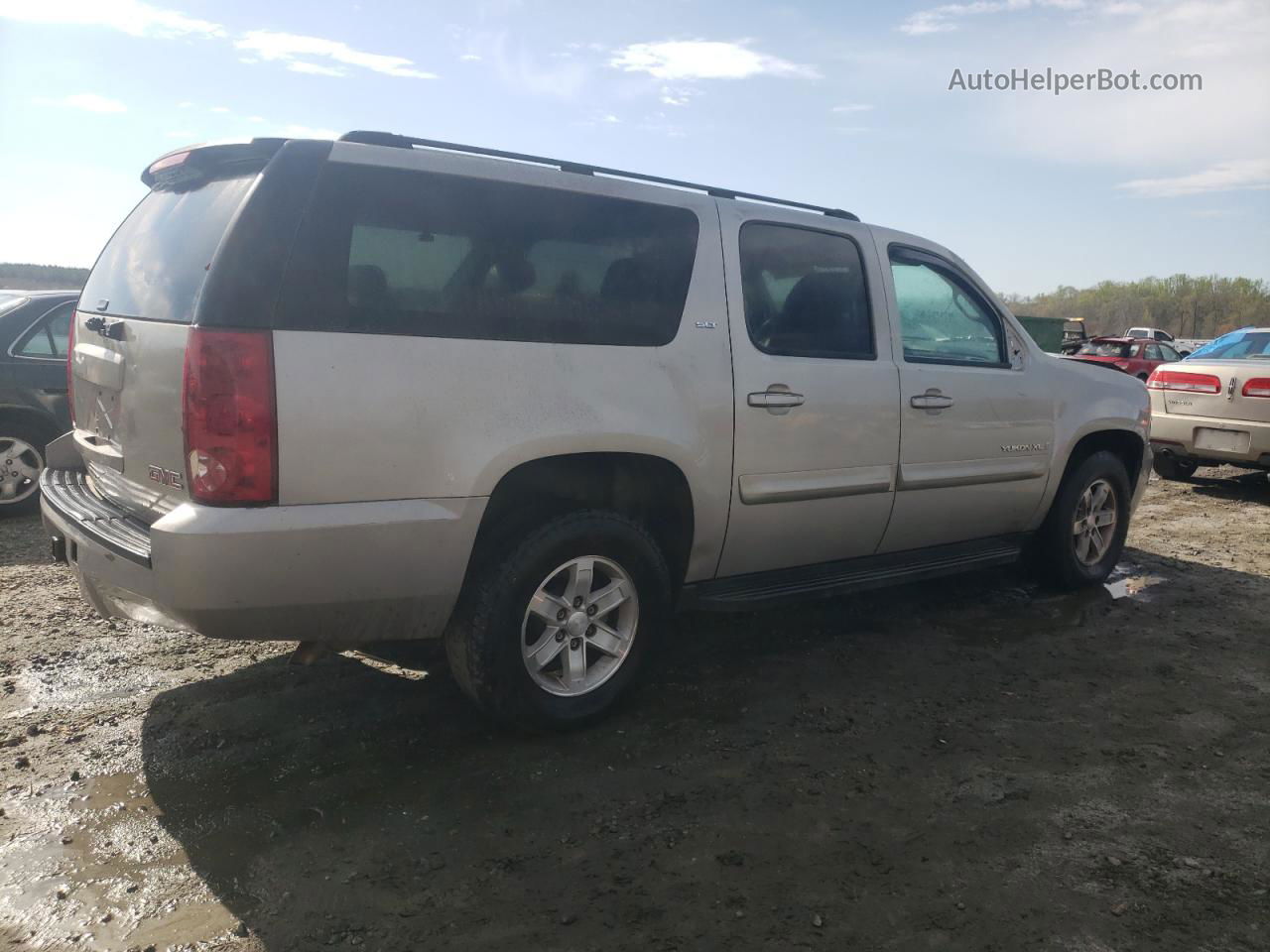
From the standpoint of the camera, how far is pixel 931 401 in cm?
455

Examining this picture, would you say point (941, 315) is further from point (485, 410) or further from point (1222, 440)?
point (1222, 440)

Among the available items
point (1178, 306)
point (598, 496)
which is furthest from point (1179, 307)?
point (598, 496)

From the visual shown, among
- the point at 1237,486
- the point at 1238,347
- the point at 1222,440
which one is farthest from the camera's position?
the point at 1237,486

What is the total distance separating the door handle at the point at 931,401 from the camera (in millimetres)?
4484

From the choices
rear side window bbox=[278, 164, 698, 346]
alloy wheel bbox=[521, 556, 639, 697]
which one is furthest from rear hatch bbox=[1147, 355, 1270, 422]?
alloy wheel bbox=[521, 556, 639, 697]

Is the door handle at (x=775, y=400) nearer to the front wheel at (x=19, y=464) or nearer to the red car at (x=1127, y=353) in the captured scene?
the front wheel at (x=19, y=464)

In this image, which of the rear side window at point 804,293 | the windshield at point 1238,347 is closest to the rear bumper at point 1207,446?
the windshield at point 1238,347

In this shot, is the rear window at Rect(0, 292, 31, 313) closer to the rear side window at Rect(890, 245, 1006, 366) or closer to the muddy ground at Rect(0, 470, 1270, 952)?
the muddy ground at Rect(0, 470, 1270, 952)

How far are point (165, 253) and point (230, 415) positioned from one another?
863 millimetres

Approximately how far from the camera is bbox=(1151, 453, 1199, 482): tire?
9.72m

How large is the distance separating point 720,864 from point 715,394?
172 centimetres

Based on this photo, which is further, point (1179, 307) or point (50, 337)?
point (1179, 307)

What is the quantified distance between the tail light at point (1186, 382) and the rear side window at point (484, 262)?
7.05 metres

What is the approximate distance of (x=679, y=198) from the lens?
3807mm
